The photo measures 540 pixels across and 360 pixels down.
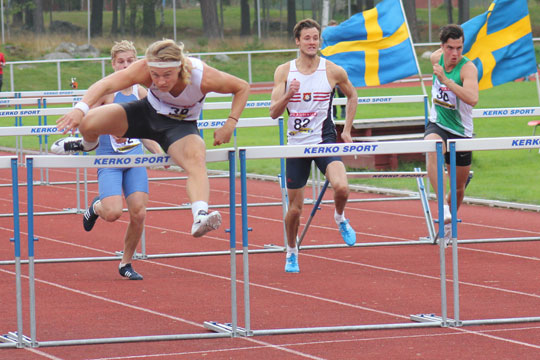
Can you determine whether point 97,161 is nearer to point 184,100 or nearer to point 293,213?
point 184,100

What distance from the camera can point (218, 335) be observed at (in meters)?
6.18

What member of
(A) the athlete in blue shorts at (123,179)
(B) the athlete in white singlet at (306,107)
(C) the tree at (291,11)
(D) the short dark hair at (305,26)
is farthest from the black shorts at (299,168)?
(C) the tree at (291,11)

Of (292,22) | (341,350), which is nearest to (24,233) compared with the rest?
(341,350)

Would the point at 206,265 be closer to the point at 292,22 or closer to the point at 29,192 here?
the point at 29,192

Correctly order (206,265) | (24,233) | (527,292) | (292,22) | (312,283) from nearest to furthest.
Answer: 1. (527,292)
2. (312,283)
3. (206,265)
4. (24,233)
5. (292,22)

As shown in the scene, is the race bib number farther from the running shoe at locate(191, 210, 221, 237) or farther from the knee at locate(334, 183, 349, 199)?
the running shoe at locate(191, 210, 221, 237)

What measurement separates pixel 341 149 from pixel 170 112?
1.16 metres

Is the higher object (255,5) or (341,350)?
(255,5)

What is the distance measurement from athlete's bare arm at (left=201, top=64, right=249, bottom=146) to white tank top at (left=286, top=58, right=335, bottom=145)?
1.70 meters

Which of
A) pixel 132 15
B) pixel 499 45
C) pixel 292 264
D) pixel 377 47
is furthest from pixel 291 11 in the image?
pixel 292 264

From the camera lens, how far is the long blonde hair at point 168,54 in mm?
6211

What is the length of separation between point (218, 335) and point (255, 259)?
320 centimetres

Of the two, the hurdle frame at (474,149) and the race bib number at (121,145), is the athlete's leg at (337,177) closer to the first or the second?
the race bib number at (121,145)

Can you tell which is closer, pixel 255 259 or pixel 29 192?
pixel 29 192
